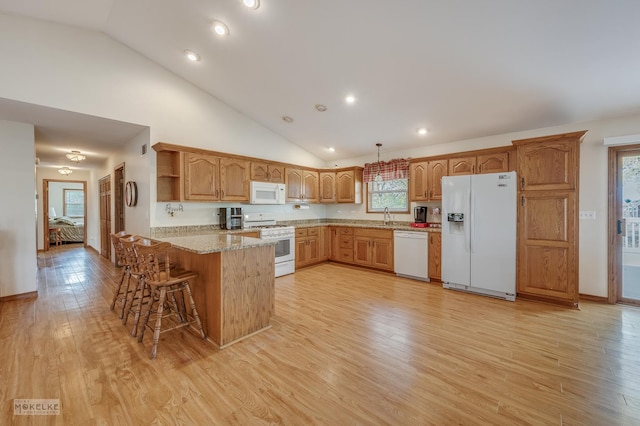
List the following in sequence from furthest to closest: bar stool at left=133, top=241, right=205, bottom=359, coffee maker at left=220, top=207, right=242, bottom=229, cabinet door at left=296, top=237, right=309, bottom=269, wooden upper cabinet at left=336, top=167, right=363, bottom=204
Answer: wooden upper cabinet at left=336, top=167, right=363, bottom=204
cabinet door at left=296, top=237, right=309, bottom=269
coffee maker at left=220, top=207, right=242, bottom=229
bar stool at left=133, top=241, right=205, bottom=359

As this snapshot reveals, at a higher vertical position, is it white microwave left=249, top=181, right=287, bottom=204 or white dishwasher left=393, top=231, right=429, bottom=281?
white microwave left=249, top=181, right=287, bottom=204

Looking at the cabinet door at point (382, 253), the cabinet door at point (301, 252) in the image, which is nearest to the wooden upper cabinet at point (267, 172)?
the cabinet door at point (301, 252)

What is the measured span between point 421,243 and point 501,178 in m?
1.53

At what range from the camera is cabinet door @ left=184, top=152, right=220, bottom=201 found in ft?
12.8

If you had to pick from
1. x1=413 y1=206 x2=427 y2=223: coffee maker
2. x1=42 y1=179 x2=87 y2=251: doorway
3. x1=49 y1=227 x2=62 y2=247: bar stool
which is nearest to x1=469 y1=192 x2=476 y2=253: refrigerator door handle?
x1=413 y1=206 x2=427 y2=223: coffee maker

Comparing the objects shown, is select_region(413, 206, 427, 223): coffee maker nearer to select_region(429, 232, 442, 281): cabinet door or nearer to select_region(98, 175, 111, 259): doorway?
select_region(429, 232, 442, 281): cabinet door

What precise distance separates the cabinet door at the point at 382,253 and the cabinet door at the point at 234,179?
2.58 meters

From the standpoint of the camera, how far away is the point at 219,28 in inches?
118

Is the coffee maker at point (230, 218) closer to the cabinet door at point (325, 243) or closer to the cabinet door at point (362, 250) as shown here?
the cabinet door at point (325, 243)

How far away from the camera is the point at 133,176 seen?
14.8 feet

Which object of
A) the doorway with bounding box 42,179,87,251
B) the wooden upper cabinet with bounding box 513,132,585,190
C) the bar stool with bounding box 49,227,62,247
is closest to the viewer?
A: the wooden upper cabinet with bounding box 513,132,585,190

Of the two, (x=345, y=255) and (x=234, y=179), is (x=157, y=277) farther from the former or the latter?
(x=345, y=255)

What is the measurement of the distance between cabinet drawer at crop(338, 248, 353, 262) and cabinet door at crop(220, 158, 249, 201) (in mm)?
2344

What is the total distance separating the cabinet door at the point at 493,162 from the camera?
398 centimetres
